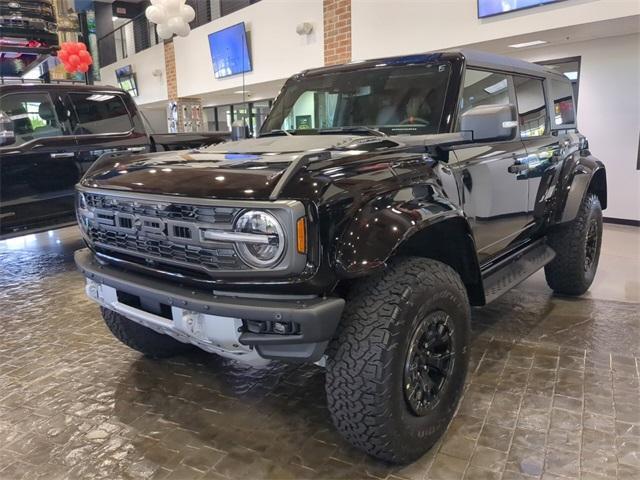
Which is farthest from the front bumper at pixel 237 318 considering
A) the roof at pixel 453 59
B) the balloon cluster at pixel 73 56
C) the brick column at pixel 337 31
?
the balloon cluster at pixel 73 56

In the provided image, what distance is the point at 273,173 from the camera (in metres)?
1.72

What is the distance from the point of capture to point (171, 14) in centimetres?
841

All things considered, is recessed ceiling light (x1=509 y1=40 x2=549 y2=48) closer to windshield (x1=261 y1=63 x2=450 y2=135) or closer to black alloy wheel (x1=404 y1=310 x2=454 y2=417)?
windshield (x1=261 y1=63 x2=450 y2=135)

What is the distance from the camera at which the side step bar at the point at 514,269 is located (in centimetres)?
270

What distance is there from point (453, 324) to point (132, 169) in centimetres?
146

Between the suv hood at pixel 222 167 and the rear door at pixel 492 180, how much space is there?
0.50 m

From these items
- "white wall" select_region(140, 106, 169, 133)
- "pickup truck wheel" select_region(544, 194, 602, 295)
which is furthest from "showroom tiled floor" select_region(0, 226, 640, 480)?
"white wall" select_region(140, 106, 169, 133)

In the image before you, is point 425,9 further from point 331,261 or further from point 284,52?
point 331,261

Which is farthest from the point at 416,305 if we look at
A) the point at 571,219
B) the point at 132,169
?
the point at 571,219

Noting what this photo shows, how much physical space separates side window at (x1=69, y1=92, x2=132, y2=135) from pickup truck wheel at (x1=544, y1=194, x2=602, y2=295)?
4.38 m

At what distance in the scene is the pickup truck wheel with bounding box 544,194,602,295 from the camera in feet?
11.9

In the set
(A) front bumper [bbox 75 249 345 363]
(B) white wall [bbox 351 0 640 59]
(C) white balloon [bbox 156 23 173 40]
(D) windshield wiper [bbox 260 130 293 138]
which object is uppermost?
(C) white balloon [bbox 156 23 173 40]

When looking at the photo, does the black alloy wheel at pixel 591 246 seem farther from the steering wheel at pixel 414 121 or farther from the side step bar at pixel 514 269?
the steering wheel at pixel 414 121

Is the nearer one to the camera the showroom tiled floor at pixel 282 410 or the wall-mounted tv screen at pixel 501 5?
the showroom tiled floor at pixel 282 410
